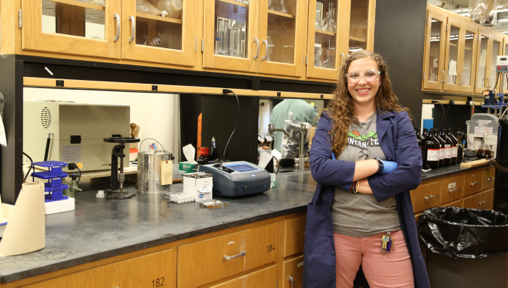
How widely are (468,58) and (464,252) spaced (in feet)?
9.06

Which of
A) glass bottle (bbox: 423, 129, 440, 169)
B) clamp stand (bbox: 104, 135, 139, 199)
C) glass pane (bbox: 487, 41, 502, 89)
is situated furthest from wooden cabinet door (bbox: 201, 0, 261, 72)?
glass pane (bbox: 487, 41, 502, 89)

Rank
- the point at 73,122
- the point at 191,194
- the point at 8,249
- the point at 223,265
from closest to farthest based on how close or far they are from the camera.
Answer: the point at 8,249
the point at 223,265
the point at 191,194
the point at 73,122

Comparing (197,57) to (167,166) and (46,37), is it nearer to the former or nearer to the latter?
(167,166)

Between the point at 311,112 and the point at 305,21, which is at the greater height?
the point at 305,21

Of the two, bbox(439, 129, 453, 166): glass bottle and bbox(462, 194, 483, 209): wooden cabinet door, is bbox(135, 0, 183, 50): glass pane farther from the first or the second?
bbox(462, 194, 483, 209): wooden cabinet door

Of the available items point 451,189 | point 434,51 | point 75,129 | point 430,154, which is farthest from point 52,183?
point 434,51

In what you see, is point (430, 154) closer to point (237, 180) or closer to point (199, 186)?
point (237, 180)

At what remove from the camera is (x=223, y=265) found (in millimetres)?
1578

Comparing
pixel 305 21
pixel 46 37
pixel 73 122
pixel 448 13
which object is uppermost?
pixel 448 13

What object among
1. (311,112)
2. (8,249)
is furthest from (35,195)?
(311,112)

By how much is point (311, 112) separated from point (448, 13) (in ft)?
5.09

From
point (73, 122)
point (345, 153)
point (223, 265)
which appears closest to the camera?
point (223, 265)

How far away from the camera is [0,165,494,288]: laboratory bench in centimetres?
118

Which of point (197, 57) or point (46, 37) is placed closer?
point (46, 37)
